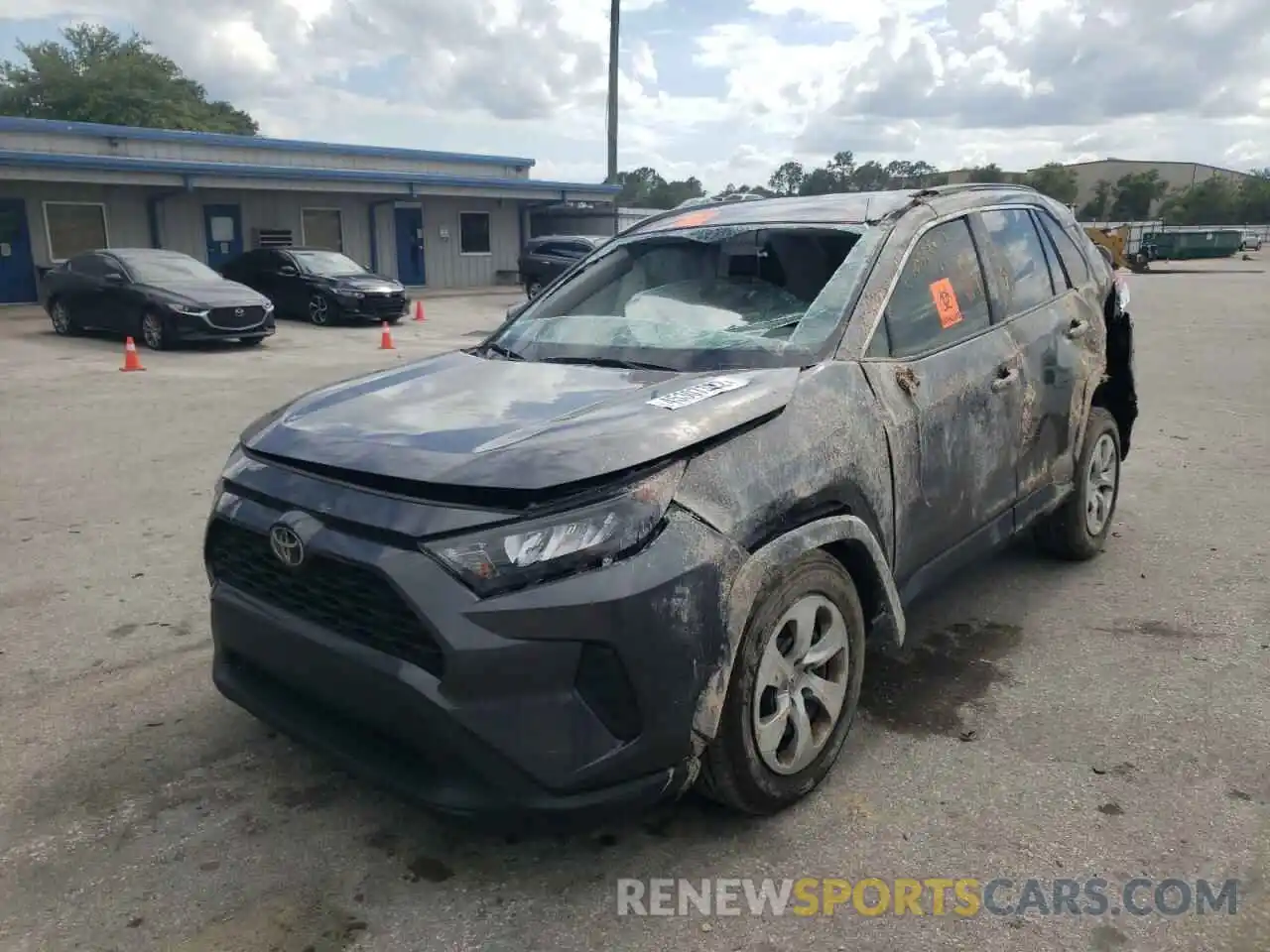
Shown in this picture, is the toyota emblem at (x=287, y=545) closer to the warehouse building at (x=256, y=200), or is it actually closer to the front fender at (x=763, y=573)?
the front fender at (x=763, y=573)

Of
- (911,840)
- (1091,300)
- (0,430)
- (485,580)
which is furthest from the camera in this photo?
(0,430)

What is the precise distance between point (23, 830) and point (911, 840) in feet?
8.42

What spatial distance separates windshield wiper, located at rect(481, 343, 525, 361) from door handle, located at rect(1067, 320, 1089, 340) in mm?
2517

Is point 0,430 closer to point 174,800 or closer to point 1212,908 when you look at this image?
point 174,800

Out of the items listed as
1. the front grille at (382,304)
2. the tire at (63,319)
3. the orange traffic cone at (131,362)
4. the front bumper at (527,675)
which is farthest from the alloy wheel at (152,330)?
the front bumper at (527,675)

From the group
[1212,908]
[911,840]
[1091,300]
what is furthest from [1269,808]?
[1091,300]

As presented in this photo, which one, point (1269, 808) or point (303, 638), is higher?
point (303, 638)

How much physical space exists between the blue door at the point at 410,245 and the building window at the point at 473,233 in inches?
62.0

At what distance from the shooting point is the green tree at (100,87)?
42594 mm

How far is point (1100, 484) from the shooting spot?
5078mm

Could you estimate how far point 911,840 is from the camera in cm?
282

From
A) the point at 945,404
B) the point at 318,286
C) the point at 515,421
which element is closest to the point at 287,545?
the point at 515,421

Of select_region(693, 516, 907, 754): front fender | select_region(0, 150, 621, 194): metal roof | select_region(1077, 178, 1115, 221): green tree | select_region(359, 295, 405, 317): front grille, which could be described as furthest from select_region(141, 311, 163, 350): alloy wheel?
select_region(1077, 178, 1115, 221): green tree

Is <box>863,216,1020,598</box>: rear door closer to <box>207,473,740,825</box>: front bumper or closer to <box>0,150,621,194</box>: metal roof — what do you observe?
<box>207,473,740,825</box>: front bumper
